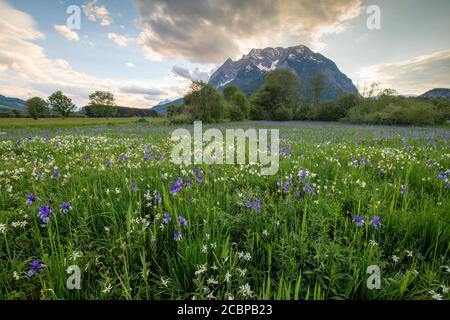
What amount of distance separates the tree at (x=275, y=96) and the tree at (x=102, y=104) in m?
67.0

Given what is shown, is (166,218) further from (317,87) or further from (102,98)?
(102,98)

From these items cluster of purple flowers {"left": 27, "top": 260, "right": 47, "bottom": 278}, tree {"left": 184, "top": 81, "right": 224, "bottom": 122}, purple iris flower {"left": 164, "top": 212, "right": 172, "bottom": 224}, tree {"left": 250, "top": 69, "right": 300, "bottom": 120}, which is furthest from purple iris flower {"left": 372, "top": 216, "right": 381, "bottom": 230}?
tree {"left": 250, "top": 69, "right": 300, "bottom": 120}

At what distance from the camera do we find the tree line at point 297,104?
1071 inches

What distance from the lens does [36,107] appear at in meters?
74.9

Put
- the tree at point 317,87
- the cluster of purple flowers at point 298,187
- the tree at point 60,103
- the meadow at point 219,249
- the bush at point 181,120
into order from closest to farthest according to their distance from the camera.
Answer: the meadow at point 219,249, the cluster of purple flowers at point 298,187, the bush at point 181,120, the tree at point 317,87, the tree at point 60,103

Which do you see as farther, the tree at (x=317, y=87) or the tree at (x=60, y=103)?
the tree at (x=60, y=103)

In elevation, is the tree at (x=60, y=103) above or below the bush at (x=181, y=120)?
above

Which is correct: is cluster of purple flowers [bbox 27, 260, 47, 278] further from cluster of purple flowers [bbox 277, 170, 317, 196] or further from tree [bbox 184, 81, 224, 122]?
tree [bbox 184, 81, 224, 122]

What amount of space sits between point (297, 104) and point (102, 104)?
3205 inches

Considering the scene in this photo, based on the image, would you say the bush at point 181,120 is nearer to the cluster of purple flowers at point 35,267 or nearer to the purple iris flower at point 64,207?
the purple iris flower at point 64,207

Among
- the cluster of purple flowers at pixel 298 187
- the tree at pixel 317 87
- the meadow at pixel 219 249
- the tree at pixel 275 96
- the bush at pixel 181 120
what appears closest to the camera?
the meadow at pixel 219 249

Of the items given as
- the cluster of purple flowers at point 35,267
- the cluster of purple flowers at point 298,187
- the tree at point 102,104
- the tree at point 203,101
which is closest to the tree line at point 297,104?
the tree at point 203,101

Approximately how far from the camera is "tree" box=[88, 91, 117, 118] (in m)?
88.6
